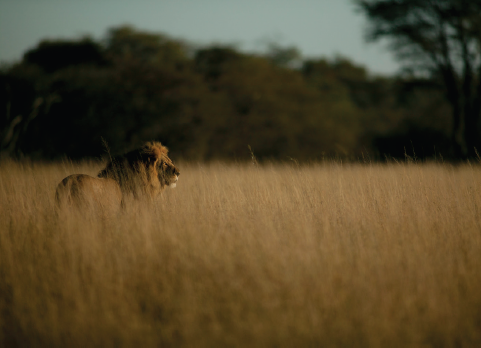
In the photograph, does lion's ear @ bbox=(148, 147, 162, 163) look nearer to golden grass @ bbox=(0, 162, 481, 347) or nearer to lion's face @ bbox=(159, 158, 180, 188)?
lion's face @ bbox=(159, 158, 180, 188)

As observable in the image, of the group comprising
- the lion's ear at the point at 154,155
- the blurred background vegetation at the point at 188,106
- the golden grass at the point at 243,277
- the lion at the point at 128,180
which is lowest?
the golden grass at the point at 243,277

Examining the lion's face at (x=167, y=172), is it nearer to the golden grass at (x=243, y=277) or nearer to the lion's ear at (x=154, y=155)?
the lion's ear at (x=154, y=155)

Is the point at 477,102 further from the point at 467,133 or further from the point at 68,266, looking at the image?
the point at 68,266

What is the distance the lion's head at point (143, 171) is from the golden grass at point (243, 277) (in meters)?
0.39

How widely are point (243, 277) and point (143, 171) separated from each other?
2.41 metres

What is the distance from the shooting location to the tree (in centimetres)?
1348

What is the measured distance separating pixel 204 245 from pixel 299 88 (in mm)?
17583

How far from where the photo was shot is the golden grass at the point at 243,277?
2.41 metres

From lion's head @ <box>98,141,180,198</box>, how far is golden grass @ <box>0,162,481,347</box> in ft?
1.29

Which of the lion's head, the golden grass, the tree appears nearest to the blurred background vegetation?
the tree

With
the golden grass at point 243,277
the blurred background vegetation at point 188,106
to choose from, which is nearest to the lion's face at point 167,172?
the golden grass at point 243,277

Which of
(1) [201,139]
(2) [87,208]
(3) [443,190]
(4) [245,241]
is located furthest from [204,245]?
(1) [201,139]

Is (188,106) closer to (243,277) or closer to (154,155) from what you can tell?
(154,155)

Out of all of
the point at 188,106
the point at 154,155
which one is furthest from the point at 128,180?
the point at 188,106
